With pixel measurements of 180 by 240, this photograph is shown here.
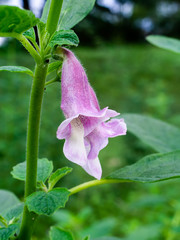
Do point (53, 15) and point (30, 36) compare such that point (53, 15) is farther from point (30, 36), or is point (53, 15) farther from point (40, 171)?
point (40, 171)

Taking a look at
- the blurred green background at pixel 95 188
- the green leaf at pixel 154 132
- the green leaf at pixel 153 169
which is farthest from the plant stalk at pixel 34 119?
the blurred green background at pixel 95 188

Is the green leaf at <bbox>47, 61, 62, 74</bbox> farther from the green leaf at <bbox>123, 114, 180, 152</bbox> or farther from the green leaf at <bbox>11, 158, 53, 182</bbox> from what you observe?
the green leaf at <bbox>123, 114, 180, 152</bbox>

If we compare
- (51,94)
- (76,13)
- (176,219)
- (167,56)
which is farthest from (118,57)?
(76,13)

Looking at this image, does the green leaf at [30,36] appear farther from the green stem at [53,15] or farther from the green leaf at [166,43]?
the green leaf at [166,43]

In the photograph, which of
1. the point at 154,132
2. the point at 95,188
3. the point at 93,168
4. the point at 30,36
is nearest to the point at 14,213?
the point at 93,168

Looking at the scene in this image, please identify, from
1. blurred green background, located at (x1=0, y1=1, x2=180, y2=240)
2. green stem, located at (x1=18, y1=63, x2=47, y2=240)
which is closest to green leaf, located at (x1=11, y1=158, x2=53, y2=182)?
green stem, located at (x1=18, y1=63, x2=47, y2=240)

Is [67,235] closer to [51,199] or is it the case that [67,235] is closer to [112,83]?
[51,199]
